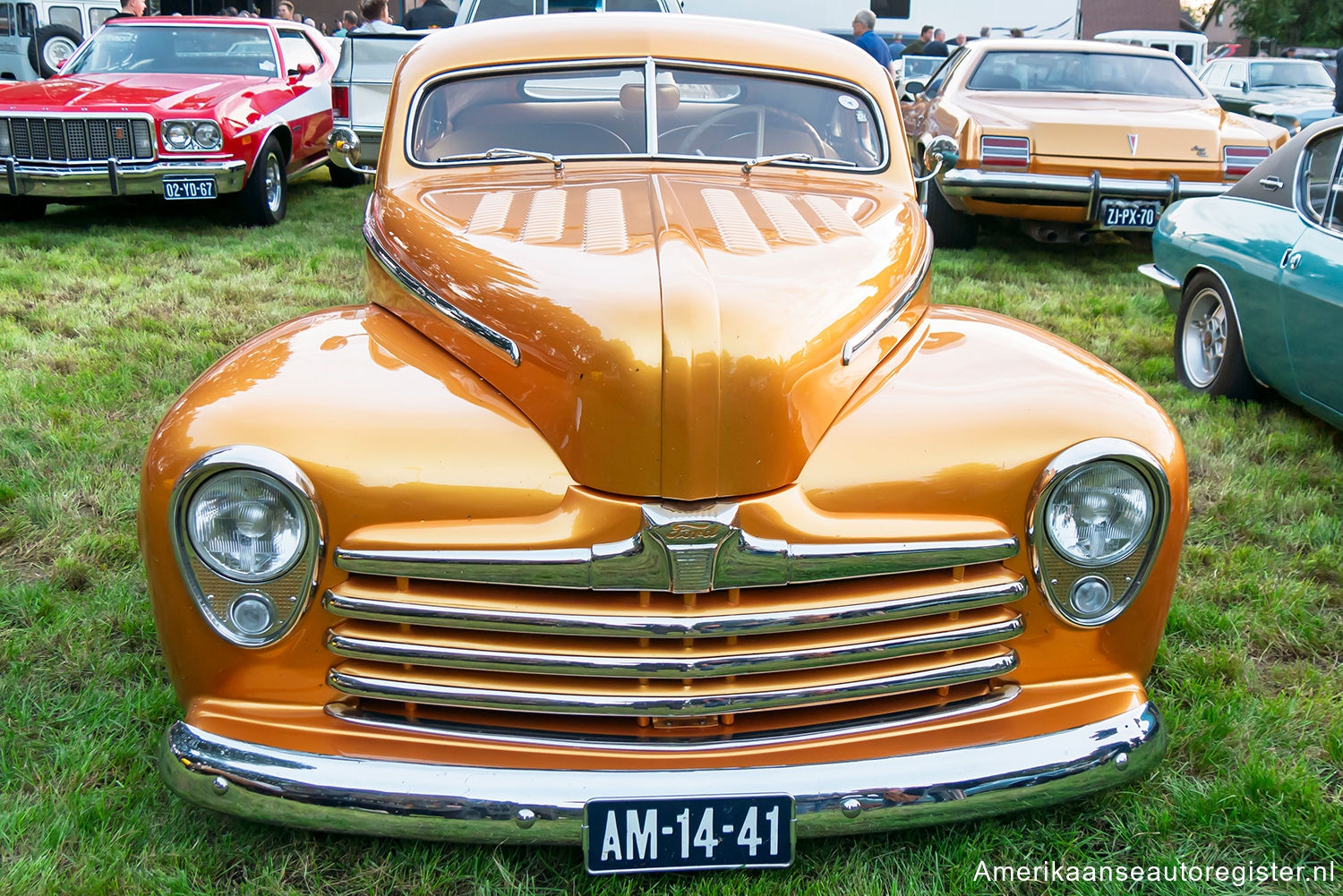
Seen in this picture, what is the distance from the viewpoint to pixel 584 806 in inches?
67.9

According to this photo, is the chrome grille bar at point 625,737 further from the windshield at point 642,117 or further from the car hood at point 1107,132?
the car hood at point 1107,132

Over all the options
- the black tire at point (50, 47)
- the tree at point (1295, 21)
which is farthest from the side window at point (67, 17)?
the tree at point (1295, 21)

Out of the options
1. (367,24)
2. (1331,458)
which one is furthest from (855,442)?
(367,24)

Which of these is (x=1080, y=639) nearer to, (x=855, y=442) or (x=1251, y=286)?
(x=855, y=442)

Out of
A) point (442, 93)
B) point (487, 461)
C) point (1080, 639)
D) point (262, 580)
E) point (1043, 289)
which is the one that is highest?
point (442, 93)

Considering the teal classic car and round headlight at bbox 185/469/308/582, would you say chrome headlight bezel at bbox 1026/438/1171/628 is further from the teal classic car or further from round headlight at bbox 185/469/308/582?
the teal classic car

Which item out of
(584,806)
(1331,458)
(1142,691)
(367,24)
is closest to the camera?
(584,806)

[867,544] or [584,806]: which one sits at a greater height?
[867,544]

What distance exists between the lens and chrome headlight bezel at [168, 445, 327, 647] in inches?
69.1

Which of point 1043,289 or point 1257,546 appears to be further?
point 1043,289

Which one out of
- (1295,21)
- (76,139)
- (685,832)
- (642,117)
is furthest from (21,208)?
(1295,21)

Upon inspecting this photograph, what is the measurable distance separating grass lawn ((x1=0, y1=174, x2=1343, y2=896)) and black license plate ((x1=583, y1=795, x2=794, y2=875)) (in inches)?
7.6

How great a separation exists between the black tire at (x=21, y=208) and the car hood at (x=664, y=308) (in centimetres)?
623

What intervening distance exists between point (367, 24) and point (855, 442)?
9.05 m
